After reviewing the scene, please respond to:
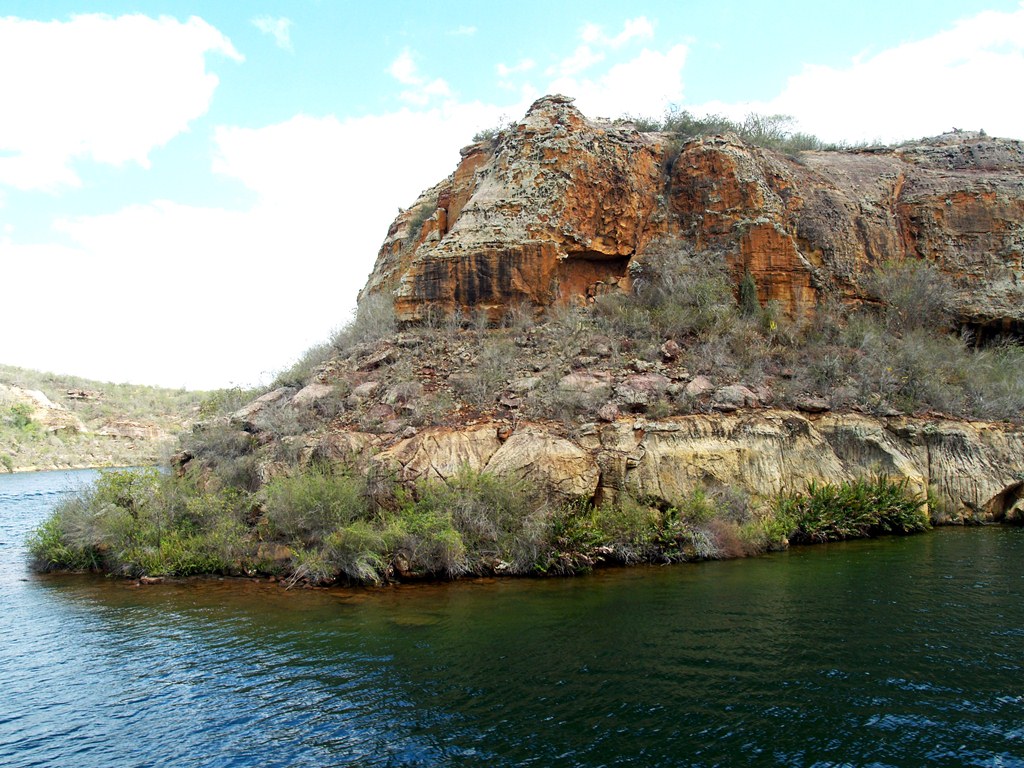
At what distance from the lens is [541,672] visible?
810 cm

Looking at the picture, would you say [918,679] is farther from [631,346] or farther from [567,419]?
[631,346]

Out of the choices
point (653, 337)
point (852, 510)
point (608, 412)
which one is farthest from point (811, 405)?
point (608, 412)

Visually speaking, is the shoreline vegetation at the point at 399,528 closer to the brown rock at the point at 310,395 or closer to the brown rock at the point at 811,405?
the brown rock at the point at 811,405

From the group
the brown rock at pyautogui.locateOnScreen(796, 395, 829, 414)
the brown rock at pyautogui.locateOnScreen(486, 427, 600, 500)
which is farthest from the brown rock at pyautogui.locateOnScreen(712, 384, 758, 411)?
the brown rock at pyautogui.locateOnScreen(486, 427, 600, 500)

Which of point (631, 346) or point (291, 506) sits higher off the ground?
point (631, 346)

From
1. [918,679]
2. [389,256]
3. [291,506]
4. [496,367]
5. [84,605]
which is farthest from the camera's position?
[389,256]

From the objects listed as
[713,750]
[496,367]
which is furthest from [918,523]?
[713,750]

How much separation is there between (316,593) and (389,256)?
1718 cm

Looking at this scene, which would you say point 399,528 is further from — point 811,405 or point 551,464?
point 811,405

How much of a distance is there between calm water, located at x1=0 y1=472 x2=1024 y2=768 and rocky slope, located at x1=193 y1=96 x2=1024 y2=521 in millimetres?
3775

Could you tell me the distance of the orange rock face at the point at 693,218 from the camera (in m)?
20.7

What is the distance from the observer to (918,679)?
7.54 m

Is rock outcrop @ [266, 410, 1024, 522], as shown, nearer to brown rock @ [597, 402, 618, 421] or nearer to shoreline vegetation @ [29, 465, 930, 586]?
brown rock @ [597, 402, 618, 421]

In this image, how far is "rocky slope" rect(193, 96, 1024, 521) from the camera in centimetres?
1559
